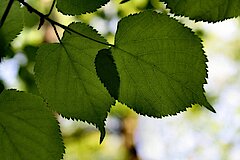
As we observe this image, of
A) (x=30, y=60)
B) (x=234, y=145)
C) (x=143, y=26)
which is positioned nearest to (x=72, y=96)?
(x=143, y=26)

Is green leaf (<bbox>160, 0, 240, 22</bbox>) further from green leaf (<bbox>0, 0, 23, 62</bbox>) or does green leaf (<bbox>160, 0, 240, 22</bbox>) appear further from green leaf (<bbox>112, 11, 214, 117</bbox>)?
green leaf (<bbox>0, 0, 23, 62</bbox>)

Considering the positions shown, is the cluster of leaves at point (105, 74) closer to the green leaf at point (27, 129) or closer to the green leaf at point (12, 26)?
the green leaf at point (27, 129)

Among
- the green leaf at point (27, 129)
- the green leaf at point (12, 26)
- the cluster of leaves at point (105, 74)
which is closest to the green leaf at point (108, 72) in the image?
the cluster of leaves at point (105, 74)

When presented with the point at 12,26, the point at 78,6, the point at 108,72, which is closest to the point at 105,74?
the point at 108,72

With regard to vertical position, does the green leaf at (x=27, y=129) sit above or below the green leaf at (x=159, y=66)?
below

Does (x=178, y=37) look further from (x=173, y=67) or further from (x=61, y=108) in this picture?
(x=61, y=108)

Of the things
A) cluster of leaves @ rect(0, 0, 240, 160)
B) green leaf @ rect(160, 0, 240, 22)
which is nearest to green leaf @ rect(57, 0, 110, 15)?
cluster of leaves @ rect(0, 0, 240, 160)
